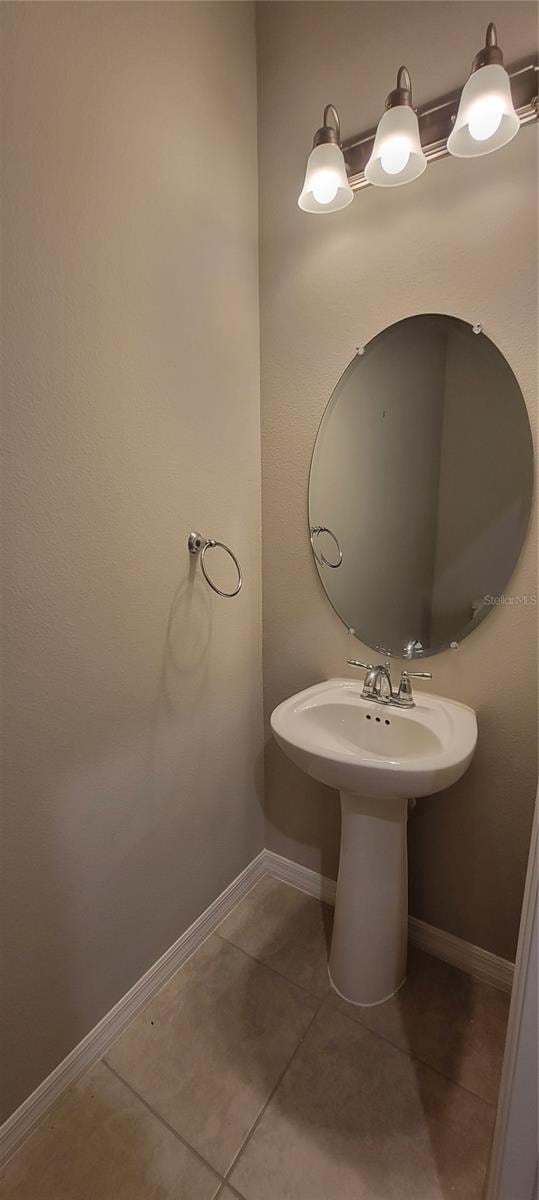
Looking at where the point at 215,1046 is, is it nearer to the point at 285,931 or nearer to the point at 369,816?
the point at 285,931

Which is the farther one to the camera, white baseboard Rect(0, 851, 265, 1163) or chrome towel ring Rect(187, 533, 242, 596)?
chrome towel ring Rect(187, 533, 242, 596)

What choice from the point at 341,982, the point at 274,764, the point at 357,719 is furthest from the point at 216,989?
the point at 357,719

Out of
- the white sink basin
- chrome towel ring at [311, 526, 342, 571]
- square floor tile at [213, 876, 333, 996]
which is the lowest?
square floor tile at [213, 876, 333, 996]

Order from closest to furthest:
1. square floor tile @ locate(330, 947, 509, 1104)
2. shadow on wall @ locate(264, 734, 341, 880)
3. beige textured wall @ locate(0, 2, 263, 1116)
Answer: beige textured wall @ locate(0, 2, 263, 1116)
square floor tile @ locate(330, 947, 509, 1104)
shadow on wall @ locate(264, 734, 341, 880)

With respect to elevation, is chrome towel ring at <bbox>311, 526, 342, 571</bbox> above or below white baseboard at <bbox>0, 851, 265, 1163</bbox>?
above

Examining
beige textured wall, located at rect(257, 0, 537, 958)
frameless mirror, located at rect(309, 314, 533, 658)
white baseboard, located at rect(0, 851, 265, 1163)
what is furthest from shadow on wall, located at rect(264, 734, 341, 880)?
frameless mirror, located at rect(309, 314, 533, 658)

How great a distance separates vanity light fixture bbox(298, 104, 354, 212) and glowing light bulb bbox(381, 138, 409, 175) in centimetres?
11

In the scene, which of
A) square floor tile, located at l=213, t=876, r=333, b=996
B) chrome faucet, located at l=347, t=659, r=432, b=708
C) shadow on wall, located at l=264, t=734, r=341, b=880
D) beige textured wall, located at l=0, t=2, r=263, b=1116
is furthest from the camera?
shadow on wall, located at l=264, t=734, r=341, b=880

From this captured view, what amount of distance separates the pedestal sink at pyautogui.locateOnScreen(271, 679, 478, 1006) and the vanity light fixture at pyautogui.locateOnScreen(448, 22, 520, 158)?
3.95 ft

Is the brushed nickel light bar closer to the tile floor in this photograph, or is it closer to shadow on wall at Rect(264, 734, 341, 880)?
shadow on wall at Rect(264, 734, 341, 880)

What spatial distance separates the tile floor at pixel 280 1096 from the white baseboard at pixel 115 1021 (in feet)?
0.08

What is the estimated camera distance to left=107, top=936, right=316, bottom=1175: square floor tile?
3.26ft

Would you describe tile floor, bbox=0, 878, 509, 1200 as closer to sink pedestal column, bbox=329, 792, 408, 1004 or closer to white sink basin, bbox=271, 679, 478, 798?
sink pedestal column, bbox=329, 792, 408, 1004

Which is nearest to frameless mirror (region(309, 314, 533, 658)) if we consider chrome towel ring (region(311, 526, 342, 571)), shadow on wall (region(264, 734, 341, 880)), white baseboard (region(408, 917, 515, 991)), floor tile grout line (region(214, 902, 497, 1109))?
chrome towel ring (region(311, 526, 342, 571))
